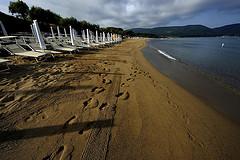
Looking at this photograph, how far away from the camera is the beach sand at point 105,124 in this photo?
2.88m

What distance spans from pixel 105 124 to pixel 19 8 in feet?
175

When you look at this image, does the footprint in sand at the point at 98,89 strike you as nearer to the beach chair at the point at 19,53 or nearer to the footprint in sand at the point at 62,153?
the footprint in sand at the point at 62,153

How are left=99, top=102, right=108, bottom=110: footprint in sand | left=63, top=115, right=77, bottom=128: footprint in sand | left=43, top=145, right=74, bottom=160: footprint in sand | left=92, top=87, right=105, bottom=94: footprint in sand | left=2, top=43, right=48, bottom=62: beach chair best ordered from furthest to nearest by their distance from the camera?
left=2, top=43, right=48, bottom=62: beach chair → left=92, top=87, right=105, bottom=94: footprint in sand → left=99, top=102, right=108, bottom=110: footprint in sand → left=63, top=115, right=77, bottom=128: footprint in sand → left=43, top=145, right=74, bottom=160: footprint in sand

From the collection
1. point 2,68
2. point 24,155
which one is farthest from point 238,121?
point 2,68

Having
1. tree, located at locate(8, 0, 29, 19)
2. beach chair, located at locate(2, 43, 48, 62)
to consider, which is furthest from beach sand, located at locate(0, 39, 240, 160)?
tree, located at locate(8, 0, 29, 19)

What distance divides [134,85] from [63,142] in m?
3.91

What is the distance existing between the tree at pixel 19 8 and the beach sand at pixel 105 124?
49.4 m

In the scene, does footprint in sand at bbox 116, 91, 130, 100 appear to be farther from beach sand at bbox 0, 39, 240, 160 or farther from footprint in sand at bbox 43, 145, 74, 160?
footprint in sand at bbox 43, 145, 74, 160

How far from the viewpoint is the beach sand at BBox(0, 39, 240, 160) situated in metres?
2.88

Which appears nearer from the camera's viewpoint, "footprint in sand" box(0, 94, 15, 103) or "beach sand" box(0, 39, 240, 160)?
"beach sand" box(0, 39, 240, 160)

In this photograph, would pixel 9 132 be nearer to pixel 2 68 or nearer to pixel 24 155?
pixel 24 155

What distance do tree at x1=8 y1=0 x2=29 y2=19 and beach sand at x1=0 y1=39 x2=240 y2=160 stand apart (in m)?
49.4

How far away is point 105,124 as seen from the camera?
3615 millimetres

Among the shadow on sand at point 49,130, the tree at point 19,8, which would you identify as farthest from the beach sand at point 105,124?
the tree at point 19,8
